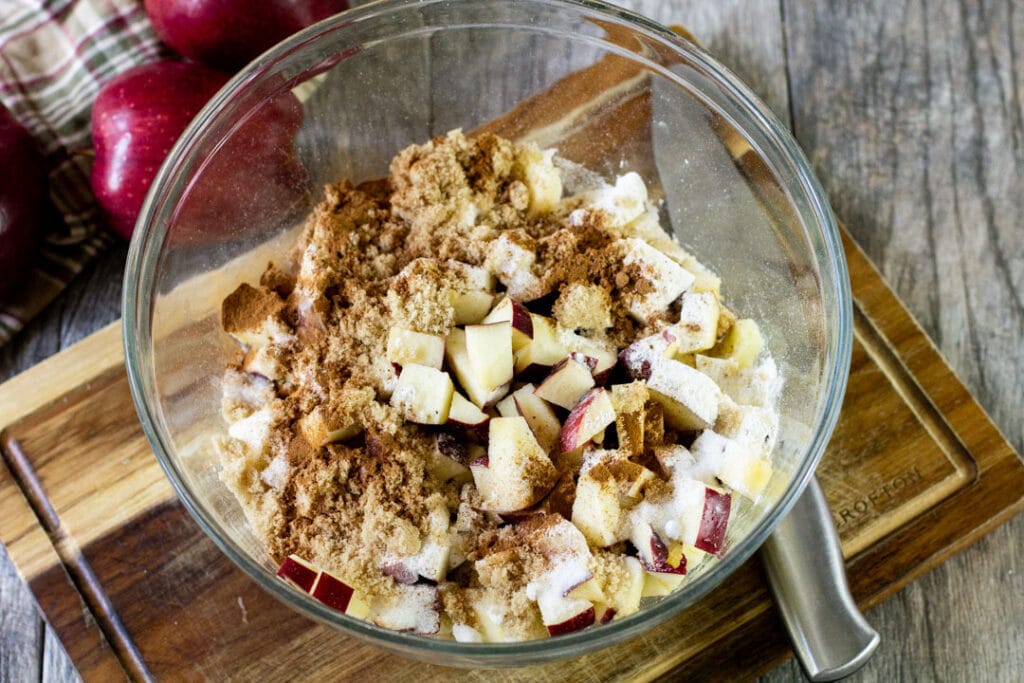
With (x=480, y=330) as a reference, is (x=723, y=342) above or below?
below

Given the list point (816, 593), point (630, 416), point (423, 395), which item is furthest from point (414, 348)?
point (816, 593)

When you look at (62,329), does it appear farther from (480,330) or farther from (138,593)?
(480,330)

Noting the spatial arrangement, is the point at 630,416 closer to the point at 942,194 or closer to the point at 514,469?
the point at 514,469

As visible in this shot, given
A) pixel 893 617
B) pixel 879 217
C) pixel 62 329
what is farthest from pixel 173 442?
pixel 879 217

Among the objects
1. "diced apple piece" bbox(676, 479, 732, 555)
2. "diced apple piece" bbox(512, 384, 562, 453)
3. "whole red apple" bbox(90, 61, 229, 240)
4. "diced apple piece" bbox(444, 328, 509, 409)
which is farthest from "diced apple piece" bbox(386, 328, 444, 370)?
"whole red apple" bbox(90, 61, 229, 240)

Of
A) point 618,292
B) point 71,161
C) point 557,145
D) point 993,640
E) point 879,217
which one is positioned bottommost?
point 993,640
